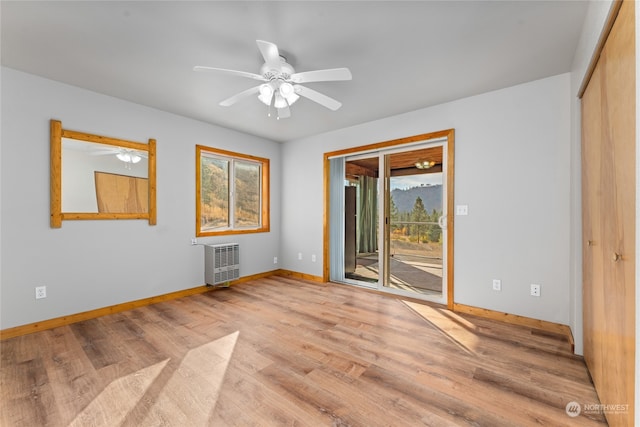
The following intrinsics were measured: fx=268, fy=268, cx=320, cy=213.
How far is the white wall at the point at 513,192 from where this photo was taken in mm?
2699

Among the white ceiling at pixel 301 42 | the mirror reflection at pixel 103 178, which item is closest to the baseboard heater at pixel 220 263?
the mirror reflection at pixel 103 178

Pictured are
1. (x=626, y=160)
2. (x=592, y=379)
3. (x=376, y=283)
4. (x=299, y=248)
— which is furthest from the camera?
(x=299, y=248)

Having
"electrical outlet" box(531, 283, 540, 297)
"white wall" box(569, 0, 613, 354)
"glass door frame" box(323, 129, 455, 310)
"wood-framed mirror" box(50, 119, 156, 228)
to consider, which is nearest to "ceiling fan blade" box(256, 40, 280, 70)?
"white wall" box(569, 0, 613, 354)

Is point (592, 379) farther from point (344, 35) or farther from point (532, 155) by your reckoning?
point (344, 35)

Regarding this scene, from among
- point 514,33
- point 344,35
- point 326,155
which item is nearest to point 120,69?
point 344,35

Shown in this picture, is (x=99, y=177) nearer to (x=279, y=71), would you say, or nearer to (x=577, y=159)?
(x=279, y=71)

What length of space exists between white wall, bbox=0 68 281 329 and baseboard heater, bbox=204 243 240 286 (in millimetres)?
123

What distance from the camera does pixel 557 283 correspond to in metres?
2.70

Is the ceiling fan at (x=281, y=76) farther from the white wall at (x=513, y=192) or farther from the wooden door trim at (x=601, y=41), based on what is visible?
the white wall at (x=513, y=192)

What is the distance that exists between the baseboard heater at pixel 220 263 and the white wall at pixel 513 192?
3.19 metres

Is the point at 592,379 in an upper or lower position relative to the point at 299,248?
lower

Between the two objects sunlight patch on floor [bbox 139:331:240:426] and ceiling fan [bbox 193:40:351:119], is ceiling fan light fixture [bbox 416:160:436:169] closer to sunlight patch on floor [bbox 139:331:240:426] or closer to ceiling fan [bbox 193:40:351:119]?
ceiling fan [bbox 193:40:351:119]

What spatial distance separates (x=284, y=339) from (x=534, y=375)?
2001 millimetres

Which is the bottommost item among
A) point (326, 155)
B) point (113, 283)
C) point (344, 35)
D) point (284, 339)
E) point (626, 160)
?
point (284, 339)
